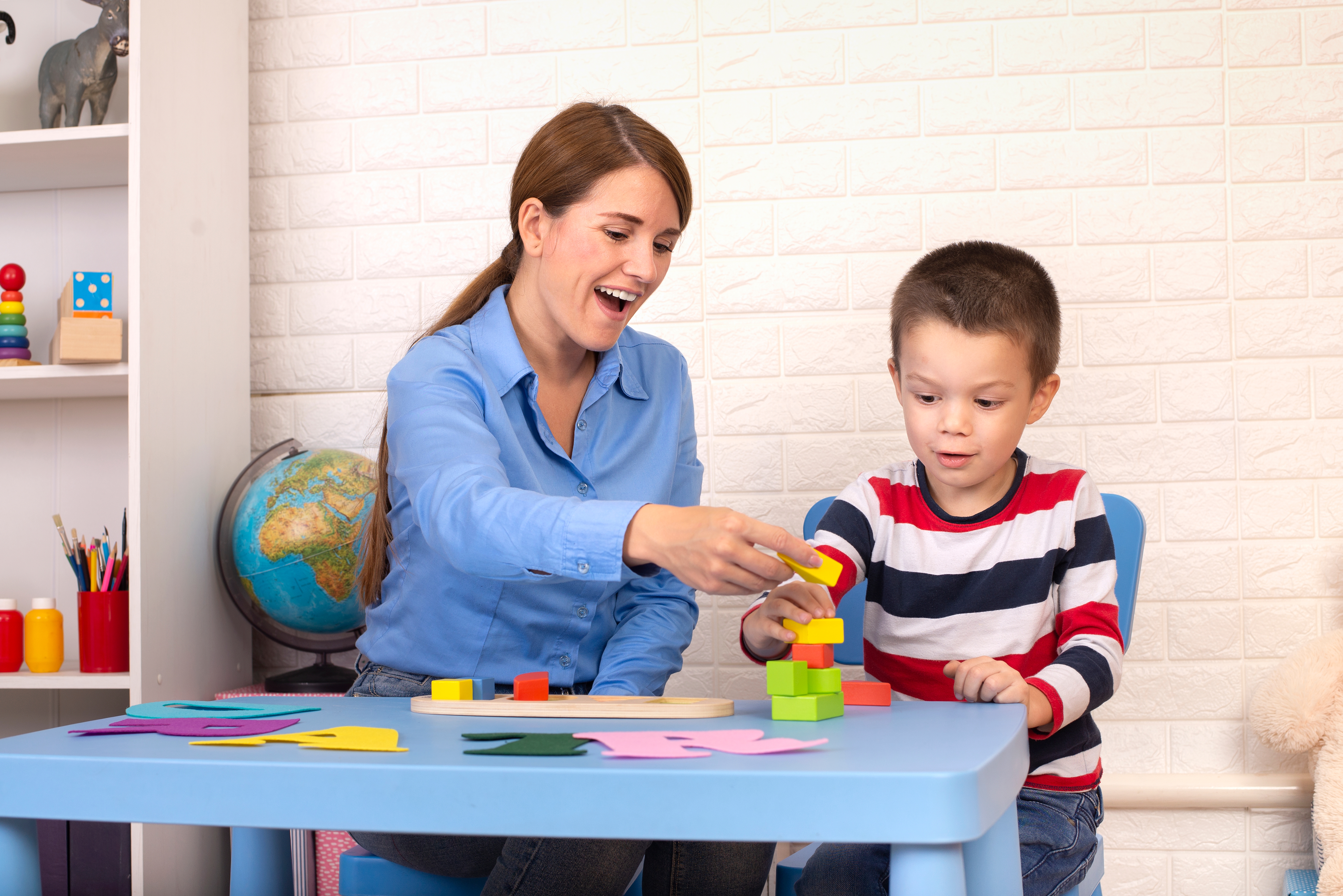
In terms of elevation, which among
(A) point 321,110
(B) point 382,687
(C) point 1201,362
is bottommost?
(B) point 382,687

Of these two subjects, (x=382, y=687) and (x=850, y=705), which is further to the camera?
(x=382, y=687)

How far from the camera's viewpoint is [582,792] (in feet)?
2.25

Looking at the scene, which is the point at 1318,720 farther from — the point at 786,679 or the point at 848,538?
the point at 786,679

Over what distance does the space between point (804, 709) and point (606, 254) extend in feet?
2.38

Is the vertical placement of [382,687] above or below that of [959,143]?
below

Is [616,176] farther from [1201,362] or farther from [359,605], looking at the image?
[1201,362]

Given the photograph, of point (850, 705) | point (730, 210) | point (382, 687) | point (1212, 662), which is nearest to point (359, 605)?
point (382, 687)

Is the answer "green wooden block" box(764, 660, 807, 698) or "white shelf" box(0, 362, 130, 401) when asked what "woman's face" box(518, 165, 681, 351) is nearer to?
"green wooden block" box(764, 660, 807, 698)

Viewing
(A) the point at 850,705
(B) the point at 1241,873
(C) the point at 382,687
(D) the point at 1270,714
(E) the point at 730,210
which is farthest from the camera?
(E) the point at 730,210

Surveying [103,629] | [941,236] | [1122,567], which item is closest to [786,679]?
[1122,567]

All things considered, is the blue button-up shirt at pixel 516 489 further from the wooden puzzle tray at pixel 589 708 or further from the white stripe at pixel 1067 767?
the white stripe at pixel 1067 767

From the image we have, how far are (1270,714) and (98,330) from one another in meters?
2.28

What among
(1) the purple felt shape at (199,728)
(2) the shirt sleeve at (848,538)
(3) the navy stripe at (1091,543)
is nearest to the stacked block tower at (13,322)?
(1) the purple felt shape at (199,728)

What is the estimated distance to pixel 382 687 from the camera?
4.55 ft
